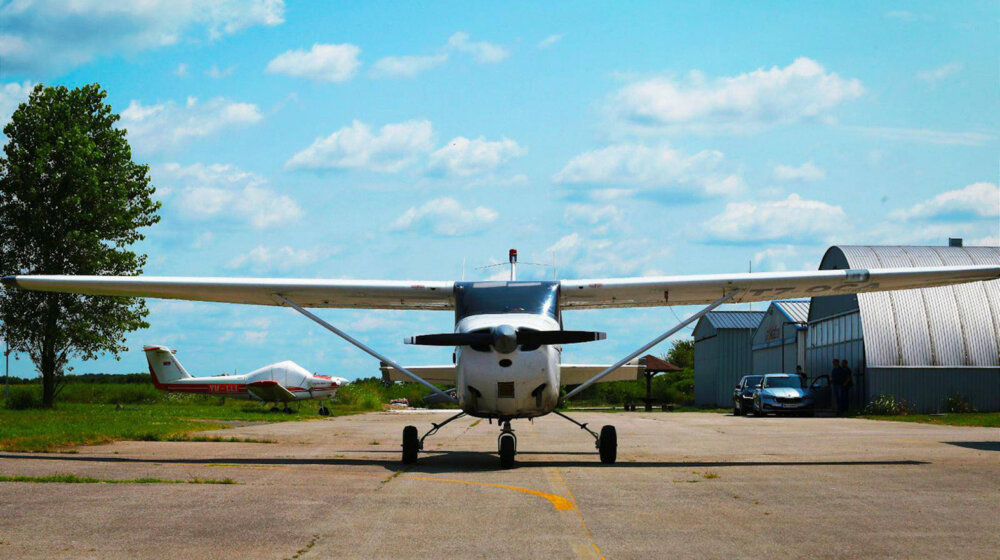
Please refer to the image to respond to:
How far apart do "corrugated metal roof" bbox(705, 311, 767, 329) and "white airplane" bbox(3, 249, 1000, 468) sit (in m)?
36.0

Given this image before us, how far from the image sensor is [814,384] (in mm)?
37156

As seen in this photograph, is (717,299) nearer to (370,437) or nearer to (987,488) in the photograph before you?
(987,488)

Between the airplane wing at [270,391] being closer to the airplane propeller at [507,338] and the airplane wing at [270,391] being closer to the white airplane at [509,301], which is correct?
the white airplane at [509,301]

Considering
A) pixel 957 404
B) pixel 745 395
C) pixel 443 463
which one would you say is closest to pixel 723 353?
pixel 745 395

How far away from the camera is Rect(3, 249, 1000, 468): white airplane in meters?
11.3

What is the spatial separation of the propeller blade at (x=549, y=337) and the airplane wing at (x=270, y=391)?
96.7 ft

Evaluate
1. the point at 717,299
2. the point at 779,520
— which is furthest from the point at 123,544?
the point at 717,299

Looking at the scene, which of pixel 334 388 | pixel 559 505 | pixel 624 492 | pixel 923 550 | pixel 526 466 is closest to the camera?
pixel 923 550

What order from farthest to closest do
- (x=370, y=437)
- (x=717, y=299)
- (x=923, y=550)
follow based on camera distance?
(x=370, y=437), (x=717, y=299), (x=923, y=550)

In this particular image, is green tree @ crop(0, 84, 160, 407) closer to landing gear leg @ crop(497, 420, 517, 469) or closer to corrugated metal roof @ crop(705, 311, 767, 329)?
landing gear leg @ crop(497, 420, 517, 469)

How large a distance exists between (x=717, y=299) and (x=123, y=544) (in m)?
11.5

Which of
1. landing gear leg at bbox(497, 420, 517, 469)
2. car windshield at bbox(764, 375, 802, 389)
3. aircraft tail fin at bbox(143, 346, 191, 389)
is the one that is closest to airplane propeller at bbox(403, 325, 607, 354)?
landing gear leg at bbox(497, 420, 517, 469)

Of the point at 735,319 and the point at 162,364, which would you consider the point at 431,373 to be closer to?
the point at 162,364

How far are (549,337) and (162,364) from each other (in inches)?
1388
